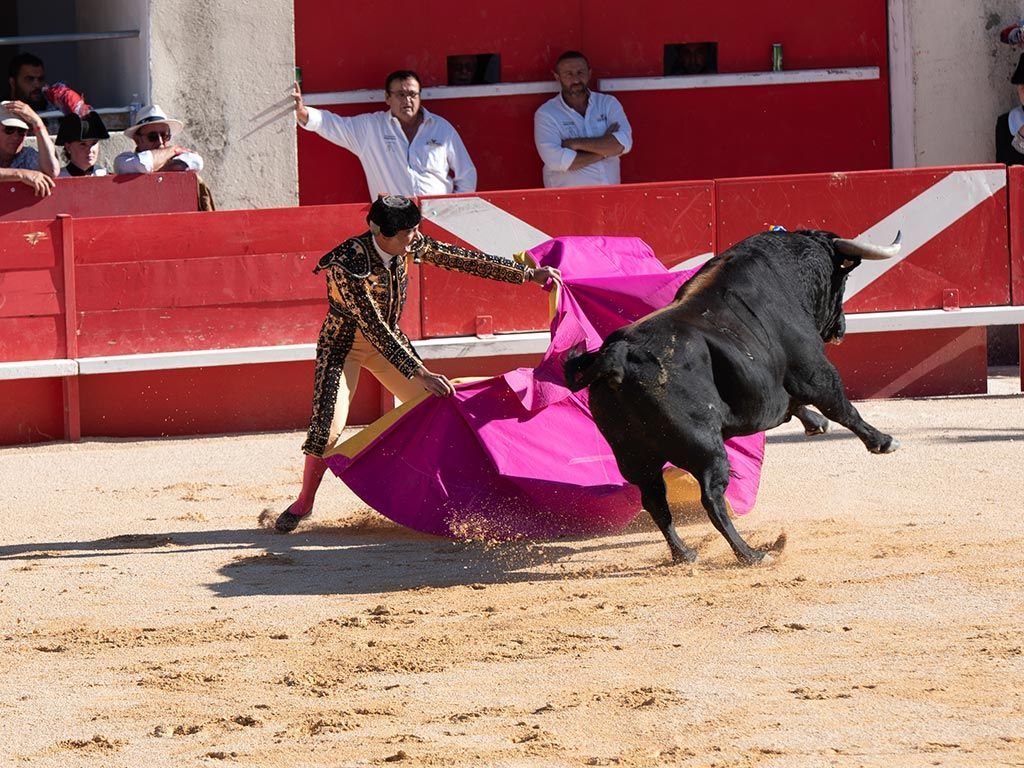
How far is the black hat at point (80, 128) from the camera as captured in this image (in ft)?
27.4

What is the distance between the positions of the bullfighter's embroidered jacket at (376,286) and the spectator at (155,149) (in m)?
2.90

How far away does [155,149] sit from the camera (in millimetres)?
8586

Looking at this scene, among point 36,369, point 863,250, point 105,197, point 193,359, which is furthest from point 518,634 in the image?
point 105,197

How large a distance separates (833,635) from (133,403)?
4.82 m

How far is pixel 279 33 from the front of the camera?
9562 millimetres

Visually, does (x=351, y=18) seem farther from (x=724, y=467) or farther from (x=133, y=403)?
(x=724, y=467)

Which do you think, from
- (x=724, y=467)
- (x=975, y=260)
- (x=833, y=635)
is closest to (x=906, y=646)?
(x=833, y=635)

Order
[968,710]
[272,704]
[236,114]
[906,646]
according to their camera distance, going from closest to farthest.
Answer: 1. [968,710]
2. [272,704]
3. [906,646]
4. [236,114]

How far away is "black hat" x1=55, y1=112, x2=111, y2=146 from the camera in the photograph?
8.34 meters

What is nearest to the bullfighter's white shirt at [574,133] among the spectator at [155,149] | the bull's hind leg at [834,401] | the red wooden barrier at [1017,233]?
the spectator at [155,149]

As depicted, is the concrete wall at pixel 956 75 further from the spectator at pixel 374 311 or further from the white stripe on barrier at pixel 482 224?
the spectator at pixel 374 311

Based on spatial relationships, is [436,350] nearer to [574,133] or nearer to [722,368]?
[574,133]

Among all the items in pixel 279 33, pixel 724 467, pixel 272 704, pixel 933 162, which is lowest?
pixel 272 704

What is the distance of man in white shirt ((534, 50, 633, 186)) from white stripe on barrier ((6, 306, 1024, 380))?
4.54 feet
